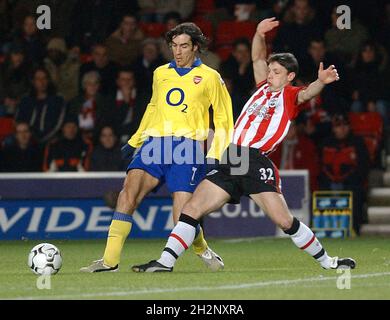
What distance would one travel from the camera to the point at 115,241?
9.95m

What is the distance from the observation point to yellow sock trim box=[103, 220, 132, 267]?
32.6 ft

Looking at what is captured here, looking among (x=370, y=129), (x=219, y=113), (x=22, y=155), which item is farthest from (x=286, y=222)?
(x=370, y=129)

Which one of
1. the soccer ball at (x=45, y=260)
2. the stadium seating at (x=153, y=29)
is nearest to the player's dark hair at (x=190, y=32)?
the soccer ball at (x=45, y=260)

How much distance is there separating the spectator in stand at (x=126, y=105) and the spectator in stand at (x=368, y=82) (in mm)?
2744

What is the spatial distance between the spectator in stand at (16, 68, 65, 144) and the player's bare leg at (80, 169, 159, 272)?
6.44 metres

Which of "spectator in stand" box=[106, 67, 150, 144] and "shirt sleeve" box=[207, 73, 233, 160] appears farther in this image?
"spectator in stand" box=[106, 67, 150, 144]

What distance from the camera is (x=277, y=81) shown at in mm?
9945

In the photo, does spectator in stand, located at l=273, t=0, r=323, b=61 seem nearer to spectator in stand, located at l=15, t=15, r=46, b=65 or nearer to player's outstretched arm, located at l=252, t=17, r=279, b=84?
spectator in stand, located at l=15, t=15, r=46, b=65

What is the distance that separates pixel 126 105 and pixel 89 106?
2.00ft

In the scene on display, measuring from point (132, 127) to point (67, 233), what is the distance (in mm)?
2040

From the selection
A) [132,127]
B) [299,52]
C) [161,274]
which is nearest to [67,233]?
[132,127]

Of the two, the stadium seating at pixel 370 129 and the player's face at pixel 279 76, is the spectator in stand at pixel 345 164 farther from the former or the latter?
the player's face at pixel 279 76

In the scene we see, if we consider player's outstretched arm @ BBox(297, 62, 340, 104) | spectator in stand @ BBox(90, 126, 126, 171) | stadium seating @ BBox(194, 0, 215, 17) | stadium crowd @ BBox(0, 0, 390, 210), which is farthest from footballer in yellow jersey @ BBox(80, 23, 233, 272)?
stadium seating @ BBox(194, 0, 215, 17)
